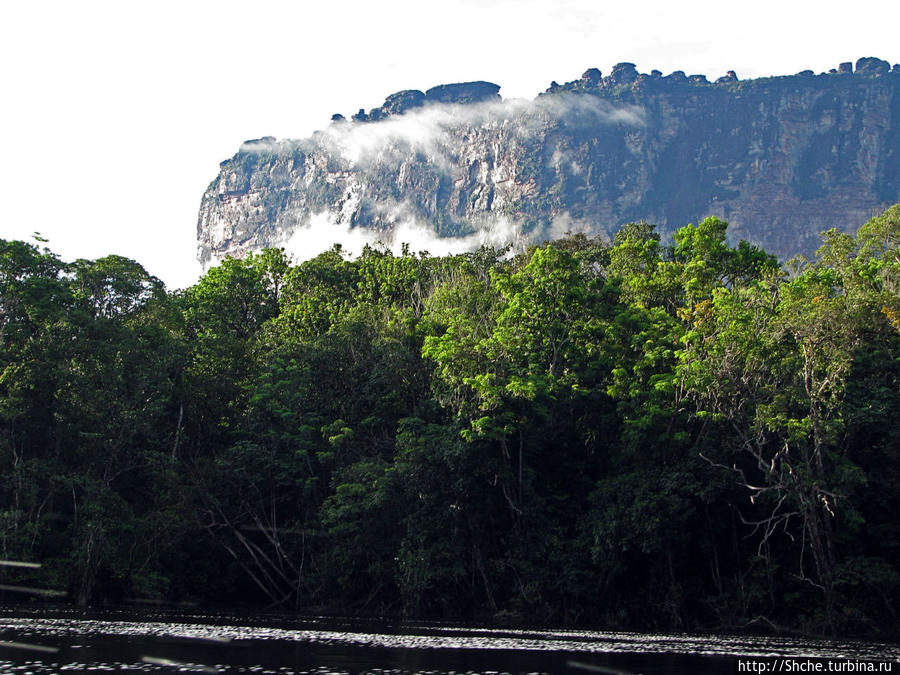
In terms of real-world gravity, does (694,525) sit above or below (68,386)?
below

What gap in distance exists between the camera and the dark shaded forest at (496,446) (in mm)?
36094

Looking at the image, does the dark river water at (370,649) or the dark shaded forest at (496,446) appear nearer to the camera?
the dark river water at (370,649)

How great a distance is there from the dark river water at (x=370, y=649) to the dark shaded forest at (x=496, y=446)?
17.2 ft

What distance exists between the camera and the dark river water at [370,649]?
21.0 meters

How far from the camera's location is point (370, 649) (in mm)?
25156

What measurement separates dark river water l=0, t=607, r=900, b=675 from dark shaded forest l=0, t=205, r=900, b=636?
17.2ft

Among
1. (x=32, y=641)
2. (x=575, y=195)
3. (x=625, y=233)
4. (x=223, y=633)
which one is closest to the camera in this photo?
(x=32, y=641)

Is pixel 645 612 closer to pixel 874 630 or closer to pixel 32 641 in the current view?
pixel 874 630

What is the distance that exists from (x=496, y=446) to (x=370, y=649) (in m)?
16.2

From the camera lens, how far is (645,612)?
38094mm

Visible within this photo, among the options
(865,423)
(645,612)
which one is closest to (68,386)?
(645,612)

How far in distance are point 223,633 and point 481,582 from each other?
46.7 feet

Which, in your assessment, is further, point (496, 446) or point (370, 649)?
point (496, 446)

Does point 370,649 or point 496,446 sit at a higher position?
point 496,446
